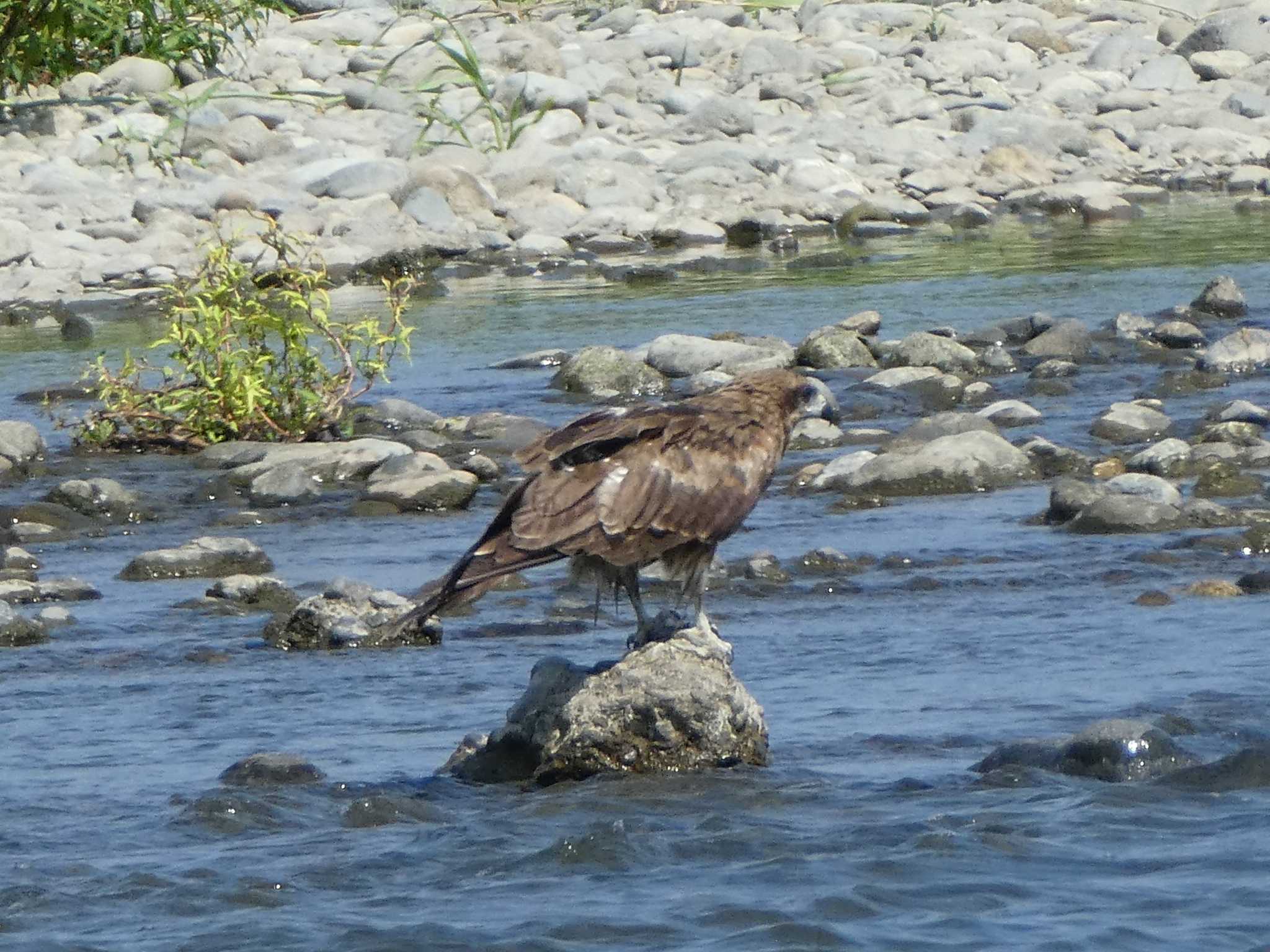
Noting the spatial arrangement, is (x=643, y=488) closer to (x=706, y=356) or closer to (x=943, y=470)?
(x=943, y=470)

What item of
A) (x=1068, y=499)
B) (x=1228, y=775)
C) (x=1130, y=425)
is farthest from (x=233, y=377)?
(x=1228, y=775)

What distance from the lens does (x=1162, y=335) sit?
1357 cm

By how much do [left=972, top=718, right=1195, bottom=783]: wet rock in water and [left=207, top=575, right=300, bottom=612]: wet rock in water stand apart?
3.26 meters

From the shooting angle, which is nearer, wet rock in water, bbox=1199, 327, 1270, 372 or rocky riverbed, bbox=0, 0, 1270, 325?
wet rock in water, bbox=1199, 327, 1270, 372

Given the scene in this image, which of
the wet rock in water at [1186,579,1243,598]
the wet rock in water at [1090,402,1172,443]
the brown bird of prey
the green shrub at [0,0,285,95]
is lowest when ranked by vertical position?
the wet rock in water at [1186,579,1243,598]

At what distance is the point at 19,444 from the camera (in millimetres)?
11211

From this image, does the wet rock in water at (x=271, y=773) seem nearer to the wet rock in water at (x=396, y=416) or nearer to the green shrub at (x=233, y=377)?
the green shrub at (x=233, y=377)

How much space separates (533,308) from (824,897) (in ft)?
38.6

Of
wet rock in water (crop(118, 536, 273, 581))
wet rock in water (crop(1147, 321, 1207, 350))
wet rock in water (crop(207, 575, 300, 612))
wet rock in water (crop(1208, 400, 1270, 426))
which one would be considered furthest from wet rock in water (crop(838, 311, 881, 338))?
wet rock in water (crop(207, 575, 300, 612))

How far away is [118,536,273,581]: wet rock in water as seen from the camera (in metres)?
8.83

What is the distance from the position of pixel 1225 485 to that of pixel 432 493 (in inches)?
140

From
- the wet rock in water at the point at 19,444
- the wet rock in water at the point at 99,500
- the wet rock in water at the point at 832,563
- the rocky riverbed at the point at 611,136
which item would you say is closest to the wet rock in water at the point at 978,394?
the wet rock in water at the point at 832,563

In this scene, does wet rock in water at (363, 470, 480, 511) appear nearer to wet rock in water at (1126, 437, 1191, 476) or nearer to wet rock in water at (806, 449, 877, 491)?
wet rock in water at (806, 449, 877, 491)

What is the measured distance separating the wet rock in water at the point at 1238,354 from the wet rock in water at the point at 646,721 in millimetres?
7417
